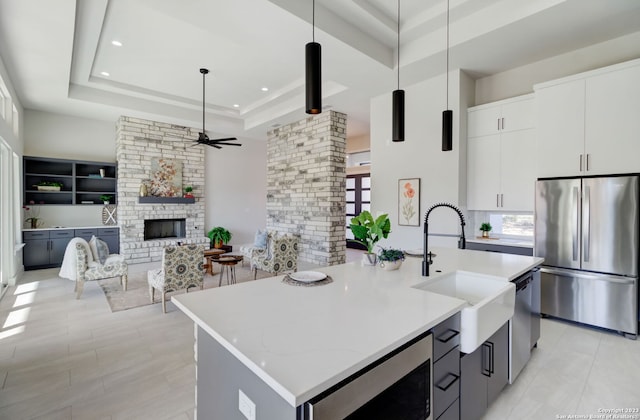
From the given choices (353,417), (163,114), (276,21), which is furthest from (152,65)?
(353,417)

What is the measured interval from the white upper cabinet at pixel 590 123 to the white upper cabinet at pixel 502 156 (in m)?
0.25

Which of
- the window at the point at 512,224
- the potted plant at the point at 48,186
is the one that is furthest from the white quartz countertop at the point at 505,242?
the potted plant at the point at 48,186

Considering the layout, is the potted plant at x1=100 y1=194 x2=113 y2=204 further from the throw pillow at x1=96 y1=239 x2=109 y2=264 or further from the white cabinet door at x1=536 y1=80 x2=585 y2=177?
the white cabinet door at x1=536 y1=80 x2=585 y2=177

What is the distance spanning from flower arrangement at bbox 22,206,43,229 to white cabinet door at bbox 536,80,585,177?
848cm

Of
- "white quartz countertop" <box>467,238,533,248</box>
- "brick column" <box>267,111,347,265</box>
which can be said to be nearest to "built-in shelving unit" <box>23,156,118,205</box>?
"brick column" <box>267,111,347,265</box>

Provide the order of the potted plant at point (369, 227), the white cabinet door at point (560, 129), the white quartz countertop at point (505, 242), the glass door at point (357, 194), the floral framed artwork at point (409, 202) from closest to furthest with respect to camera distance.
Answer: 1. the potted plant at point (369, 227)
2. the white cabinet door at point (560, 129)
3. the white quartz countertop at point (505, 242)
4. the floral framed artwork at point (409, 202)
5. the glass door at point (357, 194)

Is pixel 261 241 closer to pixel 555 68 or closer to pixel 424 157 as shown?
pixel 424 157

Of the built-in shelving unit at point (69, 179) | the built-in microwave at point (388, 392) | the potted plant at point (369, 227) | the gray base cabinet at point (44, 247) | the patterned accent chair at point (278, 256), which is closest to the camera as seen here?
the built-in microwave at point (388, 392)

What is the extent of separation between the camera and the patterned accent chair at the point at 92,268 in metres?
4.00

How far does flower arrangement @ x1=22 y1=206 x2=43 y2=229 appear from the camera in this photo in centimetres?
588

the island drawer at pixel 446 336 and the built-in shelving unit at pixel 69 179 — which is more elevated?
the built-in shelving unit at pixel 69 179

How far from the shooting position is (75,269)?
13.4 ft

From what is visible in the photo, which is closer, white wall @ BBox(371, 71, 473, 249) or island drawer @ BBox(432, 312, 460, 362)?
island drawer @ BBox(432, 312, 460, 362)

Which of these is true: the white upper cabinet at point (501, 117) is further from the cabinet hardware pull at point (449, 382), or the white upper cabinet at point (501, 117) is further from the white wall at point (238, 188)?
the white wall at point (238, 188)
